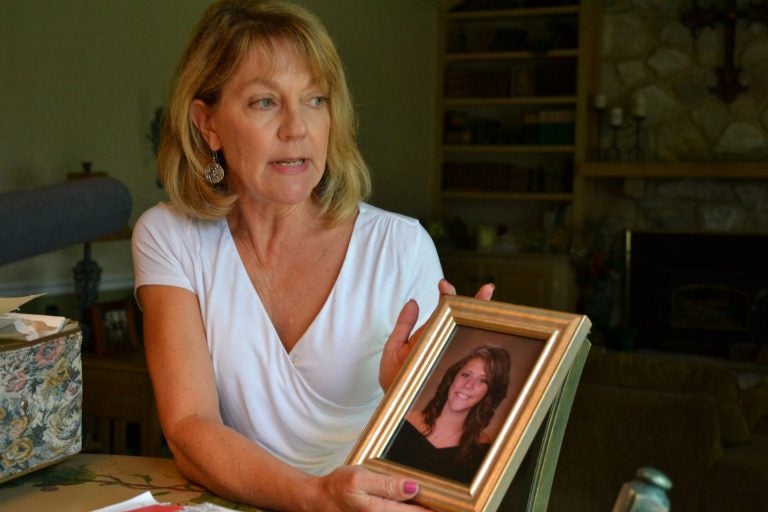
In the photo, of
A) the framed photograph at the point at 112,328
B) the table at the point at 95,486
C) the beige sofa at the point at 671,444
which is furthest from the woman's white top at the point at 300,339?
the framed photograph at the point at 112,328

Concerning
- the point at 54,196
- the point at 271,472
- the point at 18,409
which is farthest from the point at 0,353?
the point at 54,196

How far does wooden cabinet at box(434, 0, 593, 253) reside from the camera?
7109 millimetres

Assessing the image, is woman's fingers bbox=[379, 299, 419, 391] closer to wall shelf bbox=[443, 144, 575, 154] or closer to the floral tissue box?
the floral tissue box

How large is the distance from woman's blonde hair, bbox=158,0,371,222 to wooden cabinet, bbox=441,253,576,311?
17.4ft

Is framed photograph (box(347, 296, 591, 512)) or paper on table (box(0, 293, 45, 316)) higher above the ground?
paper on table (box(0, 293, 45, 316))

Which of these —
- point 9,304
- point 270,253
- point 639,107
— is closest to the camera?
point 9,304

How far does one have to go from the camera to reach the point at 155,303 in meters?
1.41

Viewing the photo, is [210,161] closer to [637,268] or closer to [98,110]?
[98,110]

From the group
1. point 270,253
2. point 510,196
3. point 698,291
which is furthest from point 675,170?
point 270,253

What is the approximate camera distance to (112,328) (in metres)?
3.50

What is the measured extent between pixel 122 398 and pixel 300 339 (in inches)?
74.3

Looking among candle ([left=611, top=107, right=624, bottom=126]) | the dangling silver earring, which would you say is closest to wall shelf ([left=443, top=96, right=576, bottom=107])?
candle ([left=611, top=107, right=624, bottom=126])

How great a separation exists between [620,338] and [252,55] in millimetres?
5695

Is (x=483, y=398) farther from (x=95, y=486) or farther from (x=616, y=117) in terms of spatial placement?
(x=616, y=117)
